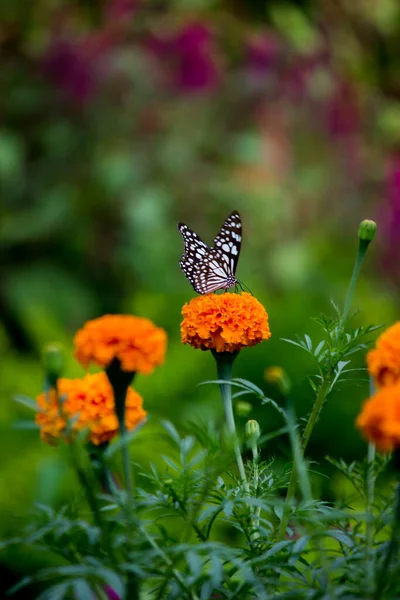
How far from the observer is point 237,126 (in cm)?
317

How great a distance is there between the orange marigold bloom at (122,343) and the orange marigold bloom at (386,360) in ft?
0.49

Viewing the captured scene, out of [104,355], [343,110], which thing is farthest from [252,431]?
[343,110]

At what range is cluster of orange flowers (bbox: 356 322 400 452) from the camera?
0.44 m

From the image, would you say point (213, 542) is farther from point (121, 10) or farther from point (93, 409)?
point (121, 10)

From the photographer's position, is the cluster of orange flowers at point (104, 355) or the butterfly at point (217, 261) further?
the butterfly at point (217, 261)

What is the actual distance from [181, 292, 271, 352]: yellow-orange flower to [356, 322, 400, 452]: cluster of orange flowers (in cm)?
15

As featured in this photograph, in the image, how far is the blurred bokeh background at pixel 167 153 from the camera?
9.57 ft

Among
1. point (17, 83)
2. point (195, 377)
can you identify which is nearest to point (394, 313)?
point (195, 377)

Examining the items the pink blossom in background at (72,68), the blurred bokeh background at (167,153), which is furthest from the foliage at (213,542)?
the pink blossom in background at (72,68)

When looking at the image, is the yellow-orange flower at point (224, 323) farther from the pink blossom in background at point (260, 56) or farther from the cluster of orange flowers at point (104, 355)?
the pink blossom in background at point (260, 56)

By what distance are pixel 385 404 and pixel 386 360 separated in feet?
0.22

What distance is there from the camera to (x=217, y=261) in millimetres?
997

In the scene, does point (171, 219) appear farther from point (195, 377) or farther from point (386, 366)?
point (386, 366)

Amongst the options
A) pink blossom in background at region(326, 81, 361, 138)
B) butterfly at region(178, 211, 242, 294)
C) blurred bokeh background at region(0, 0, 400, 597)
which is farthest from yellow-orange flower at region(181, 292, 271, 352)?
pink blossom in background at region(326, 81, 361, 138)
